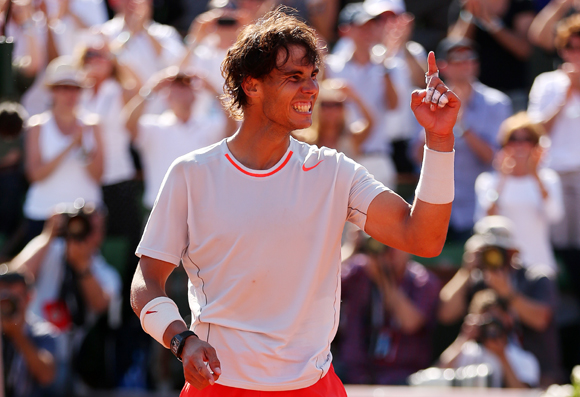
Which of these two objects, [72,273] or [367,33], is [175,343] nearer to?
[72,273]

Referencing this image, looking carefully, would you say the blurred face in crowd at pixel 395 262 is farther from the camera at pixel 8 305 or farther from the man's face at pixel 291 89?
the man's face at pixel 291 89

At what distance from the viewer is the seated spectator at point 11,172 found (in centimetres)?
582

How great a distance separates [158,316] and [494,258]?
3377mm

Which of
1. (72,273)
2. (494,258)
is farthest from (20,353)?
(494,258)

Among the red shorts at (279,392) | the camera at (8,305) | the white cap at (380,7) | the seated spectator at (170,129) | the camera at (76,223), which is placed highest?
the red shorts at (279,392)

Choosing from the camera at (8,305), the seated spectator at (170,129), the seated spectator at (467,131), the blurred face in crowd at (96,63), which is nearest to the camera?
the camera at (8,305)

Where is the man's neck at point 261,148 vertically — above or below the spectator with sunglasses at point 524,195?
above

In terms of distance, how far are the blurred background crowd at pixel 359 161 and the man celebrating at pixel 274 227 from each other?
2459 mm

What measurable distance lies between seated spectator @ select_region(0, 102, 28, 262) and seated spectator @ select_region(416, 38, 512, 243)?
10.0ft

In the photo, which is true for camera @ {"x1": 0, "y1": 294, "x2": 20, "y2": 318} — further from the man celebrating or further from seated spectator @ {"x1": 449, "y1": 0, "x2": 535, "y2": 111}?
seated spectator @ {"x1": 449, "y1": 0, "x2": 535, "y2": 111}

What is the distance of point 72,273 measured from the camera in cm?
534

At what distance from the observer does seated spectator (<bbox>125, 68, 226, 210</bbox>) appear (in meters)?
5.98

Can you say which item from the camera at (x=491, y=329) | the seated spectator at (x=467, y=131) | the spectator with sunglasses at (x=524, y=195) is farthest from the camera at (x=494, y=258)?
the seated spectator at (x=467, y=131)

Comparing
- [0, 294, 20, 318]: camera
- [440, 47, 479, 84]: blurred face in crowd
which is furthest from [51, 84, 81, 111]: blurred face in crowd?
[440, 47, 479, 84]: blurred face in crowd
